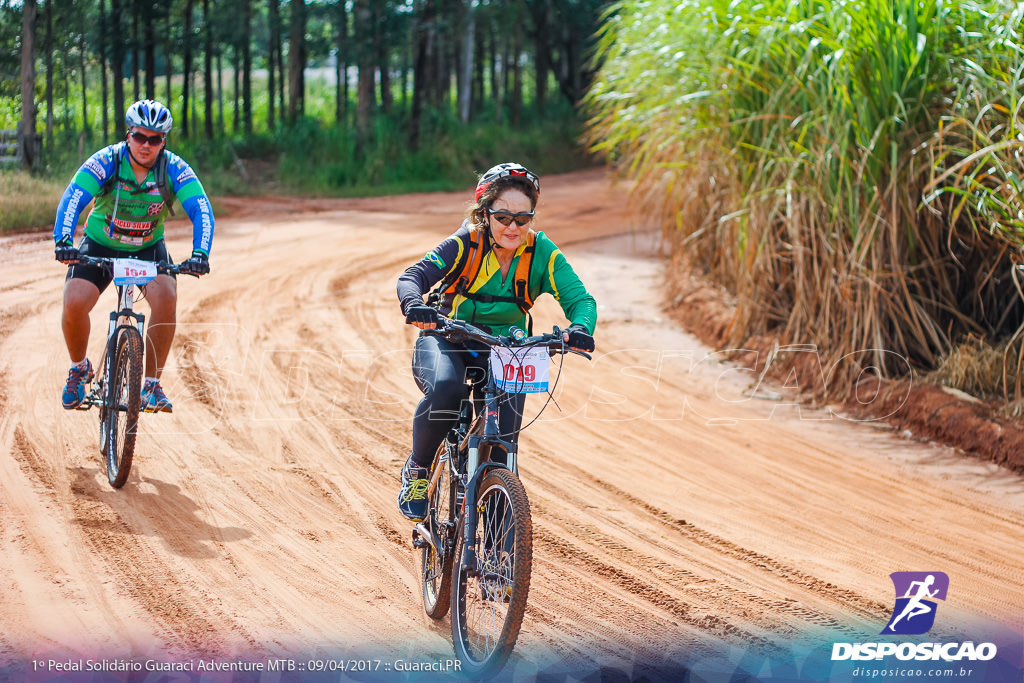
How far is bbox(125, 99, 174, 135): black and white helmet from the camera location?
540cm

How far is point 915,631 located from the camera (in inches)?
164

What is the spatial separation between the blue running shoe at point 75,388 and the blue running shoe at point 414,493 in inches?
106

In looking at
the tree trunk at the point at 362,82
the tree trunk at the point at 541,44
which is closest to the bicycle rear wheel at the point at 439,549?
the tree trunk at the point at 362,82

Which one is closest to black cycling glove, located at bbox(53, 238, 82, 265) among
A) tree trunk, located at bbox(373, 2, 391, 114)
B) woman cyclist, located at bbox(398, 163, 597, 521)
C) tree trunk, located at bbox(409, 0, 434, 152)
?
woman cyclist, located at bbox(398, 163, 597, 521)

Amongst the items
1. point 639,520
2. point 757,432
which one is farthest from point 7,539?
point 757,432

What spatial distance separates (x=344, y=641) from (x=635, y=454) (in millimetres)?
3129

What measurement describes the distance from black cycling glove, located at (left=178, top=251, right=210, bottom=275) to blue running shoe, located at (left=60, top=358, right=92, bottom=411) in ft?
3.15

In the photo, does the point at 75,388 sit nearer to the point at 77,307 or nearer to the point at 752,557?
the point at 77,307

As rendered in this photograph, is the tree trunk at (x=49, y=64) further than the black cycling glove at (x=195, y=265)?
Yes

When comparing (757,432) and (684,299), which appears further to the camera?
(684,299)

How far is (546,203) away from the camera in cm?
1938

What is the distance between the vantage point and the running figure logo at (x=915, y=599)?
4199mm

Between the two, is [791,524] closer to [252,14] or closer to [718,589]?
[718,589]

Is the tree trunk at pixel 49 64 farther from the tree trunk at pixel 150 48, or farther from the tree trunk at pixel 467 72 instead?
the tree trunk at pixel 467 72
